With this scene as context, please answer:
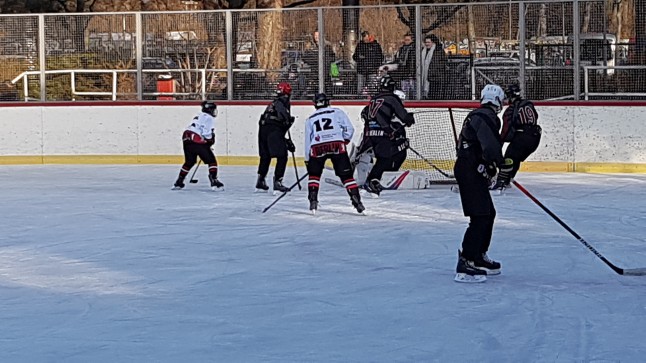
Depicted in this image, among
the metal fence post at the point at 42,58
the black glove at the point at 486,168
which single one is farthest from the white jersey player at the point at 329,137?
the metal fence post at the point at 42,58

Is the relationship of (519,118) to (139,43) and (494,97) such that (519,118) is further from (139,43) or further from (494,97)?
(139,43)

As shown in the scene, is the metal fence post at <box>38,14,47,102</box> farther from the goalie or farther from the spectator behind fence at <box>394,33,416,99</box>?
the goalie

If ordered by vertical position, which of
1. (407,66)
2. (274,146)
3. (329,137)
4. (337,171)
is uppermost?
(407,66)

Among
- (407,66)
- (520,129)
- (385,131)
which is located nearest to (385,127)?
(385,131)

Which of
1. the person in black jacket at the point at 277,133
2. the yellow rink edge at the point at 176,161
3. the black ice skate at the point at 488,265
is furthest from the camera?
the yellow rink edge at the point at 176,161

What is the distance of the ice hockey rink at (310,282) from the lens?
19.9 ft

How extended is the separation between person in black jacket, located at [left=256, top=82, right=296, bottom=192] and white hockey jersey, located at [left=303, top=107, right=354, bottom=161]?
7.05ft

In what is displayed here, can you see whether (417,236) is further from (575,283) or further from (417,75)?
(417,75)

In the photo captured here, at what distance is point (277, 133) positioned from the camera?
13602 mm

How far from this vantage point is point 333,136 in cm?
1127

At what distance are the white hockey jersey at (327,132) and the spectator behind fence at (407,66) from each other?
6.44m

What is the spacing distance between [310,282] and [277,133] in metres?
5.78

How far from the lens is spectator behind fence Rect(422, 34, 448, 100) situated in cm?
1747

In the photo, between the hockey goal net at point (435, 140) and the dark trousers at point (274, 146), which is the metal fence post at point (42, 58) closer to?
the hockey goal net at point (435, 140)
